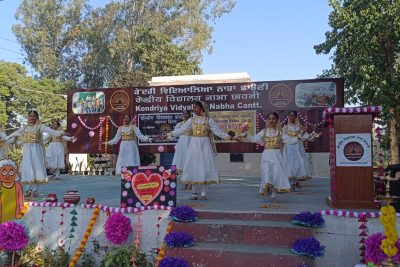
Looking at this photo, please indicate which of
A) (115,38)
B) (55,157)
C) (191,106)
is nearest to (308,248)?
(191,106)

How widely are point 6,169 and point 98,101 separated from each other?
22.4ft

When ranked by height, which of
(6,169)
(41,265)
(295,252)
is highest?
(6,169)

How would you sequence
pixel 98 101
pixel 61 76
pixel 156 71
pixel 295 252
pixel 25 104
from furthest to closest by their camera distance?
pixel 61 76 < pixel 25 104 < pixel 156 71 < pixel 98 101 < pixel 295 252

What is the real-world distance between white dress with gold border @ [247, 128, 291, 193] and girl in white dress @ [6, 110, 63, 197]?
4544 millimetres

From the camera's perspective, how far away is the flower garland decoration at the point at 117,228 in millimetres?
6383

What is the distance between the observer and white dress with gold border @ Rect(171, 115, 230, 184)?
8.45 m

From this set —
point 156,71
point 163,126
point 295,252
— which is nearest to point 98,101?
point 163,126

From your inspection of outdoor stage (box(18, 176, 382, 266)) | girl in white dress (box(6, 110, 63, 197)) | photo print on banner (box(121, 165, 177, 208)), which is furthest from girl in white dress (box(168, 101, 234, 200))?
girl in white dress (box(6, 110, 63, 197))

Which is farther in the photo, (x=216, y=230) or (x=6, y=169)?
(x=6, y=169)

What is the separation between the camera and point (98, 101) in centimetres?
1396

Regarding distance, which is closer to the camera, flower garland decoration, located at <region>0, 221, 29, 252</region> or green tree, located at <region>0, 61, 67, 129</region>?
flower garland decoration, located at <region>0, 221, 29, 252</region>

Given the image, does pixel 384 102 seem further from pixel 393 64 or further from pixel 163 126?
pixel 163 126

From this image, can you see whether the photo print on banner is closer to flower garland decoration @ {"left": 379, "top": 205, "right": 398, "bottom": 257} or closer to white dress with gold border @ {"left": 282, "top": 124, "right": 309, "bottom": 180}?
flower garland decoration @ {"left": 379, "top": 205, "right": 398, "bottom": 257}

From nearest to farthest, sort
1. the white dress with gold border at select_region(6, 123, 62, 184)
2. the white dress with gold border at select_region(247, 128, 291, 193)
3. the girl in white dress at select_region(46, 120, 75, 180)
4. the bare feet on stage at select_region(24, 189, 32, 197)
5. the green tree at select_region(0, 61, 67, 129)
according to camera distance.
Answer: the white dress with gold border at select_region(247, 128, 291, 193) < the white dress with gold border at select_region(6, 123, 62, 184) < the bare feet on stage at select_region(24, 189, 32, 197) < the girl in white dress at select_region(46, 120, 75, 180) < the green tree at select_region(0, 61, 67, 129)
